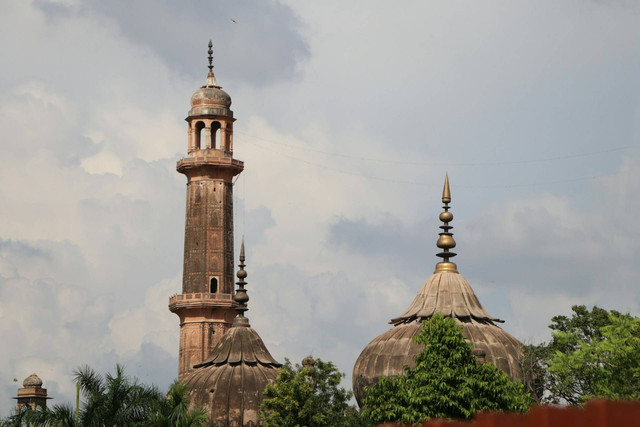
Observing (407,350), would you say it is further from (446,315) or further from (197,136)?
(197,136)

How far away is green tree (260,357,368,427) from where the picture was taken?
1865 inches

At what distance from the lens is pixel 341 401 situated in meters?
48.6

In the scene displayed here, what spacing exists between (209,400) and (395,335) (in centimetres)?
1028

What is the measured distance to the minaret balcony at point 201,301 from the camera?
78.9 meters

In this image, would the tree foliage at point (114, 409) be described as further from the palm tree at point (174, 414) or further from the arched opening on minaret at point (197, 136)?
the arched opening on minaret at point (197, 136)

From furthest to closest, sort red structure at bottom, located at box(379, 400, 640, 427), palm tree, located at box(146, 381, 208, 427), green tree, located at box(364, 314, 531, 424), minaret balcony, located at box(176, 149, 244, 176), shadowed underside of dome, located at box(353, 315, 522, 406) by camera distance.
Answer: minaret balcony, located at box(176, 149, 244, 176) → shadowed underside of dome, located at box(353, 315, 522, 406) → green tree, located at box(364, 314, 531, 424) → palm tree, located at box(146, 381, 208, 427) → red structure at bottom, located at box(379, 400, 640, 427)

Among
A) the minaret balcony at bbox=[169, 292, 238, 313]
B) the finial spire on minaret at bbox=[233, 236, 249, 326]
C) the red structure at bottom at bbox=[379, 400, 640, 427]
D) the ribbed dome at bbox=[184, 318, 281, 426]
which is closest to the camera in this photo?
the red structure at bottom at bbox=[379, 400, 640, 427]

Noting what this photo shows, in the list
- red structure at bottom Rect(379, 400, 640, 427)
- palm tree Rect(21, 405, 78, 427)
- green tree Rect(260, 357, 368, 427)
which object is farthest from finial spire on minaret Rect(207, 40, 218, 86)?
red structure at bottom Rect(379, 400, 640, 427)

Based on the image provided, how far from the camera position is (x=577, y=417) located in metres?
9.57

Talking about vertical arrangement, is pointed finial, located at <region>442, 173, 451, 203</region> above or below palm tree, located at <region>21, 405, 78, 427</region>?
above

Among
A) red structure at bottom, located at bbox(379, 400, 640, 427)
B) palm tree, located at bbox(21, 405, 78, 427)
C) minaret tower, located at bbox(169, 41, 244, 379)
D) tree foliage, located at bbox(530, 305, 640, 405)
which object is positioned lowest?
red structure at bottom, located at bbox(379, 400, 640, 427)

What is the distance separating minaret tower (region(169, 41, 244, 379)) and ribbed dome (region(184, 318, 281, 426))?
14278mm

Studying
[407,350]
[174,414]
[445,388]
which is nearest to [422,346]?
[407,350]

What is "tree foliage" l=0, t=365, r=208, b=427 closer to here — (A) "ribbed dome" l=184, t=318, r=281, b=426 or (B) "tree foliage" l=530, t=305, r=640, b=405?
(B) "tree foliage" l=530, t=305, r=640, b=405
